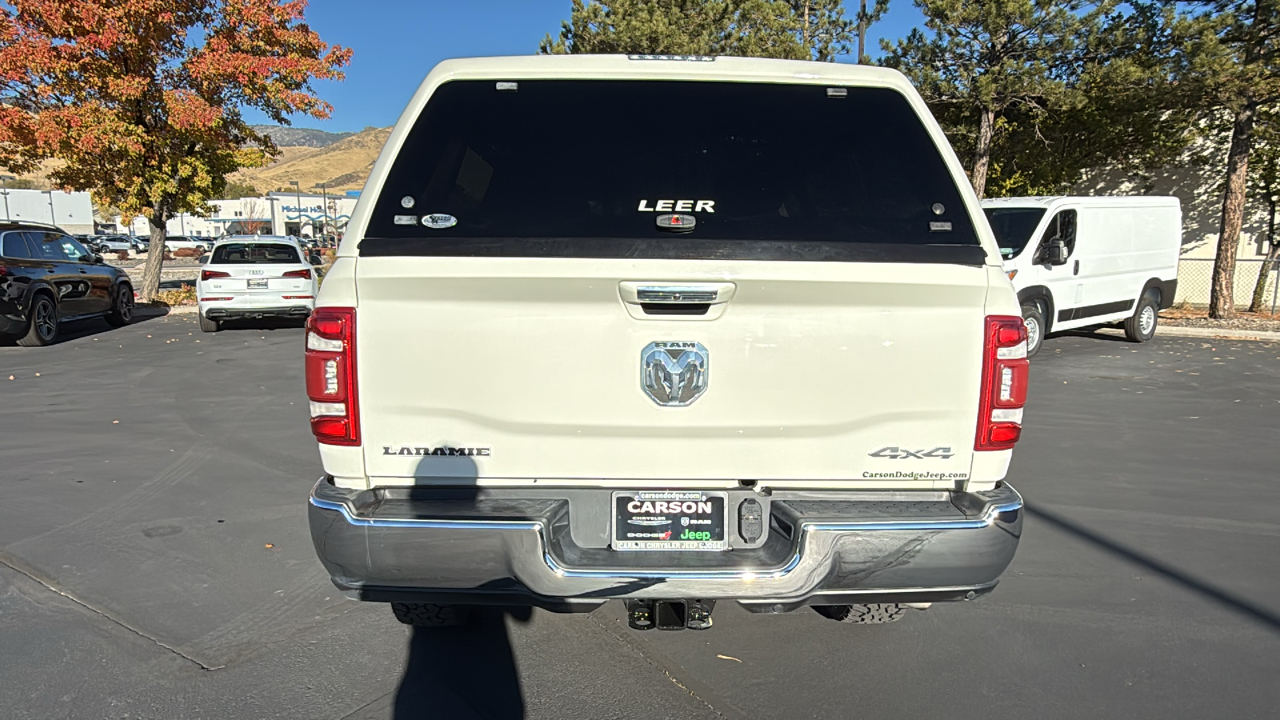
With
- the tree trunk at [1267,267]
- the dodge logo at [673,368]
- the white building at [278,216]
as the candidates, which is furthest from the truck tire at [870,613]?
the white building at [278,216]

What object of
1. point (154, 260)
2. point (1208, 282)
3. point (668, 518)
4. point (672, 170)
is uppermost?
point (672, 170)

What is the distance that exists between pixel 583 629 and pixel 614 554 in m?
1.14

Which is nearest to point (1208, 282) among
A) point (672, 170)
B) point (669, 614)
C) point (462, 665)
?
point (672, 170)

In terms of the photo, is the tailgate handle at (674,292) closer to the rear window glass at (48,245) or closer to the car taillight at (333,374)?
the car taillight at (333,374)

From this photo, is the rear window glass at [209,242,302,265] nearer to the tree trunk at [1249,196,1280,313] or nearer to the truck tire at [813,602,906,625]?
the truck tire at [813,602,906,625]

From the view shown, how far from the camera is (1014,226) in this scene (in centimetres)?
1148

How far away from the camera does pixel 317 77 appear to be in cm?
1638

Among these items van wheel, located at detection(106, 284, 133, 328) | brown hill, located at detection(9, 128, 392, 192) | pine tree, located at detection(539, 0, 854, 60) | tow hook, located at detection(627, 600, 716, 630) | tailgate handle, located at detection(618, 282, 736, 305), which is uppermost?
brown hill, located at detection(9, 128, 392, 192)

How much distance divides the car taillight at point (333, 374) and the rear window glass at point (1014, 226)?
408 inches

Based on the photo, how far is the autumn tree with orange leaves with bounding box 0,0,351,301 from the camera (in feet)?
47.1

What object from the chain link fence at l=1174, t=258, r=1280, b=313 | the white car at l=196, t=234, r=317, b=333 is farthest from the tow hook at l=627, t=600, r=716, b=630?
the chain link fence at l=1174, t=258, r=1280, b=313

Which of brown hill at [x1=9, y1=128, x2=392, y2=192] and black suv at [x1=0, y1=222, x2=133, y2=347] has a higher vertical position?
brown hill at [x1=9, y1=128, x2=392, y2=192]

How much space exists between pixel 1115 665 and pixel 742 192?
2403 millimetres

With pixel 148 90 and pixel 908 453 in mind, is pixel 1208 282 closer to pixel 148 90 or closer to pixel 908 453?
pixel 908 453
